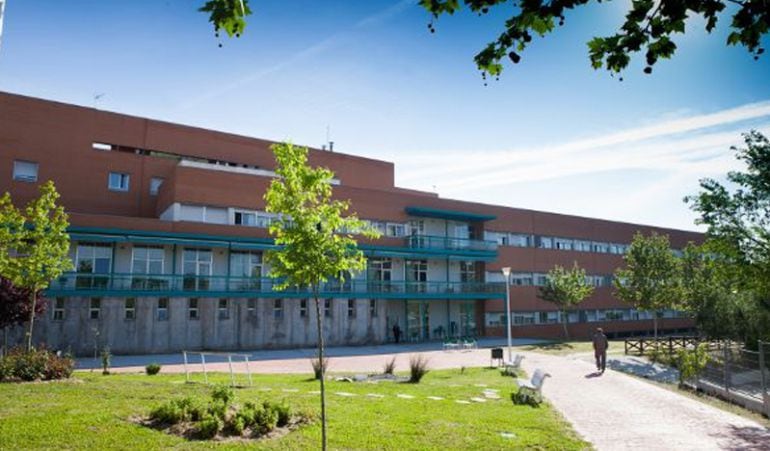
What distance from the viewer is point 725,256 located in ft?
75.2

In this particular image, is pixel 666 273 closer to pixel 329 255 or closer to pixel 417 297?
pixel 417 297

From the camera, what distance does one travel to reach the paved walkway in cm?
1040

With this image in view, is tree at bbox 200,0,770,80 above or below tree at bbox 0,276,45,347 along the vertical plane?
above

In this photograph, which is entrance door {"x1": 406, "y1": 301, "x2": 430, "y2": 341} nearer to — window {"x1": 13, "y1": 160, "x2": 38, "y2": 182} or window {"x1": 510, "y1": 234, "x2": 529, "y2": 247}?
window {"x1": 510, "y1": 234, "x2": 529, "y2": 247}

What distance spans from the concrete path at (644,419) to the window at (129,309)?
20.6 metres

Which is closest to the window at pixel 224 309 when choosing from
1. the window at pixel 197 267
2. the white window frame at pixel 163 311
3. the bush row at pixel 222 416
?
the window at pixel 197 267

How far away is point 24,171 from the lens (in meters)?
32.4

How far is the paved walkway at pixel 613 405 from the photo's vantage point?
10.4 m

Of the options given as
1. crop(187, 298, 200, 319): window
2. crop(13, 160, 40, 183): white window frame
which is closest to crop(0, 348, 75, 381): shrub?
crop(187, 298, 200, 319): window

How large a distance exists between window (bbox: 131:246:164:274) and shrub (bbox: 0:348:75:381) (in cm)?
1481

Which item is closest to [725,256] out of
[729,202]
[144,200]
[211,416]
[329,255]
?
[729,202]

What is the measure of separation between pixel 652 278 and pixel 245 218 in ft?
92.0

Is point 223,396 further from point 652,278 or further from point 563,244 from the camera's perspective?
point 563,244

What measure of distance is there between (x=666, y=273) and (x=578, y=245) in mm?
12721
